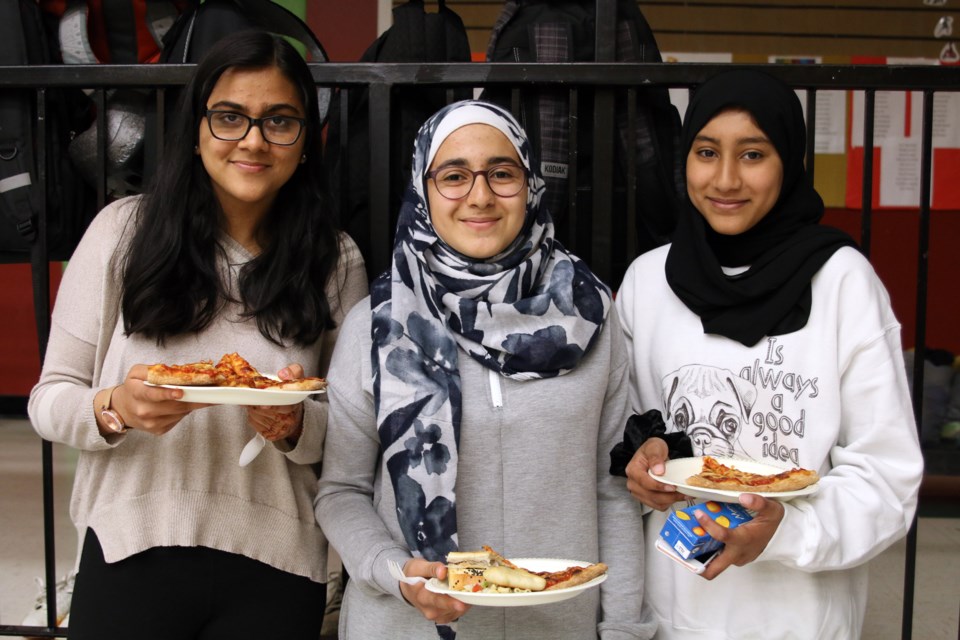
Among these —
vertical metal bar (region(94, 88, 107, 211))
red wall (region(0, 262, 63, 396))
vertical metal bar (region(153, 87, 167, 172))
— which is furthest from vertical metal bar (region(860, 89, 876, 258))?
red wall (region(0, 262, 63, 396))

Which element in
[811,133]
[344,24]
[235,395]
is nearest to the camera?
[235,395]

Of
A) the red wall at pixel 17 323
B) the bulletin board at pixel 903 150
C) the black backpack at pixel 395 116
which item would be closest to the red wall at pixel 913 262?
the bulletin board at pixel 903 150

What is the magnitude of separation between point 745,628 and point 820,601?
0.49 feet

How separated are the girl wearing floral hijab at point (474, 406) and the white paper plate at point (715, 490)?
15cm

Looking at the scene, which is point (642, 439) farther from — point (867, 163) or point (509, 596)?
→ point (867, 163)

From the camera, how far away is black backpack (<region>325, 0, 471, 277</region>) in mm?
2387

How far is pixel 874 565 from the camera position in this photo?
4164 mm

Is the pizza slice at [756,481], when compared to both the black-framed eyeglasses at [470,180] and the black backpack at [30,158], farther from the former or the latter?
the black backpack at [30,158]

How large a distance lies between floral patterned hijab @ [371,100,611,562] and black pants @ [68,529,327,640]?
14.2 inches

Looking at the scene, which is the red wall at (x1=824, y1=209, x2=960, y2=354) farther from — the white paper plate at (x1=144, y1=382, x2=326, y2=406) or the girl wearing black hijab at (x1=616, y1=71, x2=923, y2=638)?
the white paper plate at (x1=144, y1=382, x2=326, y2=406)

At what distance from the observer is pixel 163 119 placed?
2.32 m

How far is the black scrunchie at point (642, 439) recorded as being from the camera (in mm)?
1762

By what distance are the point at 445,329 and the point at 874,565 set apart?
3.23 m

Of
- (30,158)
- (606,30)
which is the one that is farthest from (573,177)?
(30,158)
